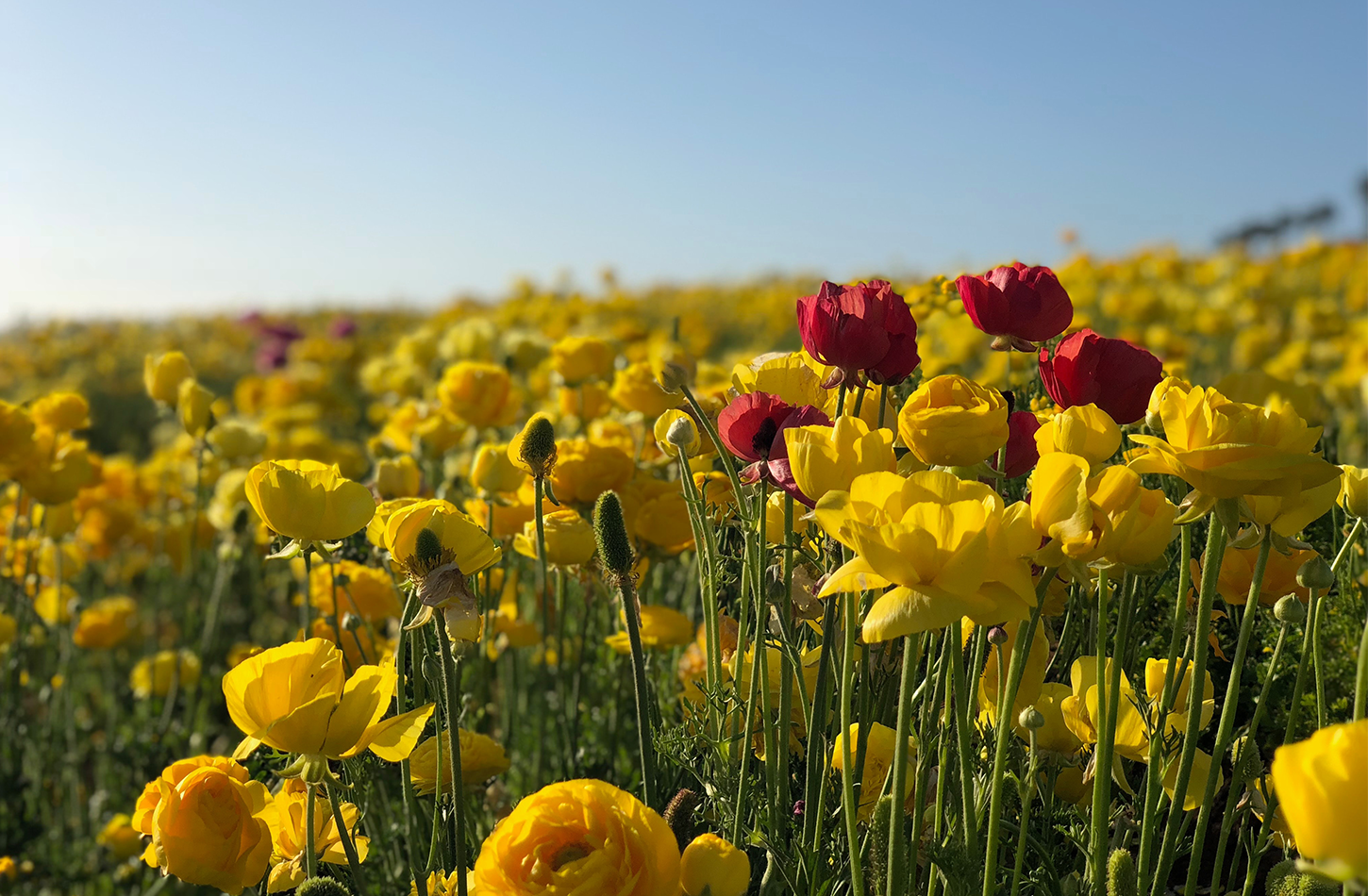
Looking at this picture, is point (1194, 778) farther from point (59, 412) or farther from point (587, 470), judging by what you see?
point (59, 412)

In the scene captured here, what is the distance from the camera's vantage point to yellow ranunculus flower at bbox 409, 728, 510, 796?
1159 millimetres

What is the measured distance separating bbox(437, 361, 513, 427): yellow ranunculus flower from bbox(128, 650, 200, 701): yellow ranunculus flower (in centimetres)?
100

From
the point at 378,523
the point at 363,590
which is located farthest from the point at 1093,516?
the point at 363,590

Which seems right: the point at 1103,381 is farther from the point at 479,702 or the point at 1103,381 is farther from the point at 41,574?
the point at 41,574

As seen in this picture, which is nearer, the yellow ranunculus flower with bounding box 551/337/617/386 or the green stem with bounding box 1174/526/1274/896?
the green stem with bounding box 1174/526/1274/896

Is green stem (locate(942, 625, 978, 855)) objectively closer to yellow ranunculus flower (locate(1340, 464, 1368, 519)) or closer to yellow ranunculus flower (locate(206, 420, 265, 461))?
yellow ranunculus flower (locate(1340, 464, 1368, 519))

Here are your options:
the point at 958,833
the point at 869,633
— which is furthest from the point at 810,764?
the point at 869,633

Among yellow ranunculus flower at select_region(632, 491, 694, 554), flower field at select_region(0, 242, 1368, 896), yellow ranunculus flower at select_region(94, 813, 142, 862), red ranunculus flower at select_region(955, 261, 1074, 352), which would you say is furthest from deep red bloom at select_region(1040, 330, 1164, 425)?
yellow ranunculus flower at select_region(94, 813, 142, 862)

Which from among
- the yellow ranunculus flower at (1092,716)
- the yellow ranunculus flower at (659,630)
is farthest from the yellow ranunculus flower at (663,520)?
the yellow ranunculus flower at (1092,716)

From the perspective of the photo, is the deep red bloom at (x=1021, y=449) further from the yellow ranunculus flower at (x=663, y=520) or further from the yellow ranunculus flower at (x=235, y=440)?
the yellow ranunculus flower at (x=235, y=440)

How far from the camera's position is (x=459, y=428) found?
2279 mm

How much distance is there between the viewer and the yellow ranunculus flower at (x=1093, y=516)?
31.9 inches

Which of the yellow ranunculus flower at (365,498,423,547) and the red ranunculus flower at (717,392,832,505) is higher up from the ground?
the red ranunculus flower at (717,392,832,505)

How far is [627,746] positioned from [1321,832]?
5.22ft
